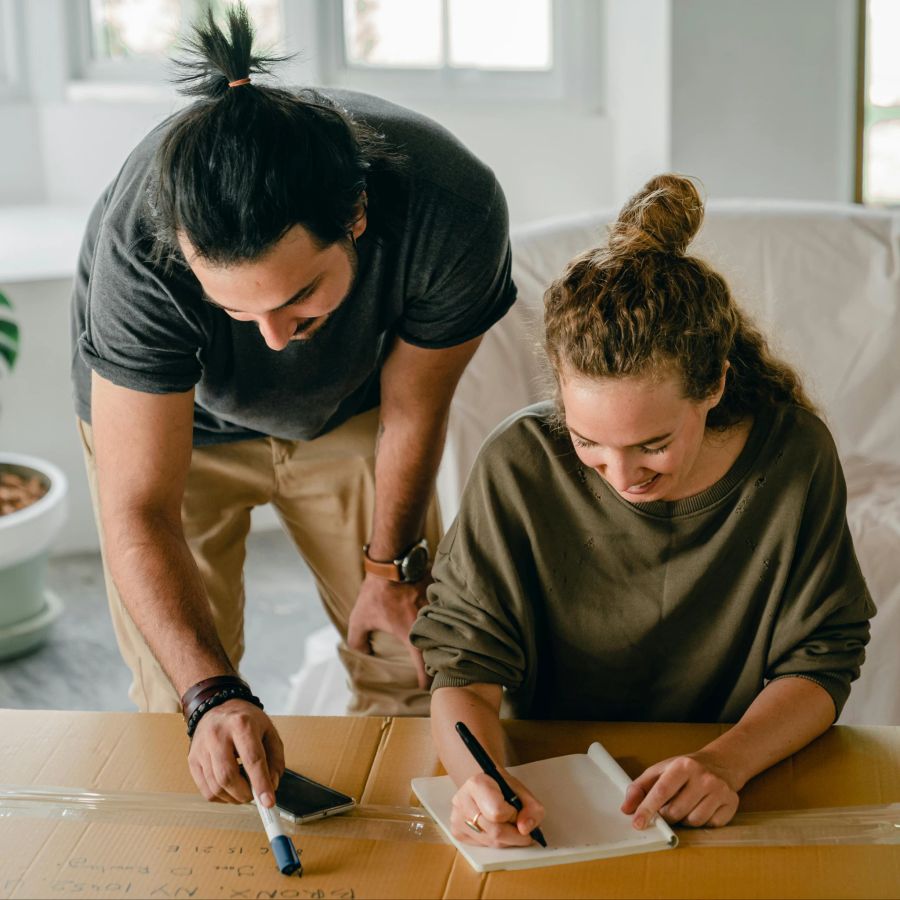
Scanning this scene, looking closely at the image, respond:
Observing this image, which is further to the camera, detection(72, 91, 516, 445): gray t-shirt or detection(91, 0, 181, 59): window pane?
detection(91, 0, 181, 59): window pane

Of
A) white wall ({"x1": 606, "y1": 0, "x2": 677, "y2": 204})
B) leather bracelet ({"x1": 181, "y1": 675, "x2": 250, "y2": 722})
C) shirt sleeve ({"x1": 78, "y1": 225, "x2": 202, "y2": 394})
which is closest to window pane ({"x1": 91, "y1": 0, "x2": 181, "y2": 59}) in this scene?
white wall ({"x1": 606, "y1": 0, "x2": 677, "y2": 204})

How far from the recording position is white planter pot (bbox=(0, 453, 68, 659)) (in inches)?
94.4

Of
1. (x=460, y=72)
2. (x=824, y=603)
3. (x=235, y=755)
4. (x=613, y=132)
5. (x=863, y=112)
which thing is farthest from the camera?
(x=460, y=72)

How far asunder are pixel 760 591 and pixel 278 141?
0.64 meters

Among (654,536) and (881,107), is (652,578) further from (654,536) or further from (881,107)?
(881,107)

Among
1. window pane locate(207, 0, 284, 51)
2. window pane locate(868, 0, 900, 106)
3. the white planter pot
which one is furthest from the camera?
window pane locate(207, 0, 284, 51)

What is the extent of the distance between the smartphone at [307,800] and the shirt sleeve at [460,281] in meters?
0.57

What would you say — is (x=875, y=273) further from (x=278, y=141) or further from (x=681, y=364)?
(x=278, y=141)

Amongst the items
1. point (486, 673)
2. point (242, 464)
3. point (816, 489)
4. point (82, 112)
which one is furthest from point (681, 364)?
point (82, 112)

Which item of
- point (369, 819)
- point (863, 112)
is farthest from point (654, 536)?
point (863, 112)

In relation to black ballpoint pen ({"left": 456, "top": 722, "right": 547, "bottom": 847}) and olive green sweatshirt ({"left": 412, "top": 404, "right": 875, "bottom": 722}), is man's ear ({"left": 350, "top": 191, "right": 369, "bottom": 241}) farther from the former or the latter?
black ballpoint pen ({"left": 456, "top": 722, "right": 547, "bottom": 847})

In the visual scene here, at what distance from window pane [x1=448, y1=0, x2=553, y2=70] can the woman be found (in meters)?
1.97

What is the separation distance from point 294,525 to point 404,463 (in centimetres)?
28

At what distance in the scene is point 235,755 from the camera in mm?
1075
